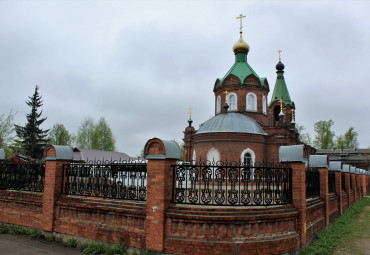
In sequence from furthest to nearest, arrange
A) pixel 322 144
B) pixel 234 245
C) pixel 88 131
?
pixel 322 144 < pixel 88 131 < pixel 234 245

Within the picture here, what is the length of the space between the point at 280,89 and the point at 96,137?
2381 cm

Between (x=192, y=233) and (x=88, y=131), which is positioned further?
(x=88, y=131)

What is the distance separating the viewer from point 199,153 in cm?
1980

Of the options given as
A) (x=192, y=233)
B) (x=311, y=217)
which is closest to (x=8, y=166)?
(x=192, y=233)

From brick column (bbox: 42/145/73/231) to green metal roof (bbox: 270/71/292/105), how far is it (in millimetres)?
24272

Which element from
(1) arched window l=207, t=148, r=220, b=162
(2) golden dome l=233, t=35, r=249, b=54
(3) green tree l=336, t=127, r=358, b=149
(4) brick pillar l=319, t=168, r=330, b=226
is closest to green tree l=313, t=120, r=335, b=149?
(3) green tree l=336, t=127, r=358, b=149

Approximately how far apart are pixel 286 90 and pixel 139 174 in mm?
26276

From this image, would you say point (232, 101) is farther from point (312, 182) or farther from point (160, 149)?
point (160, 149)

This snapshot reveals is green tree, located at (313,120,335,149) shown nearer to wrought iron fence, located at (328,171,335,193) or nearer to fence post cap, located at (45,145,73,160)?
wrought iron fence, located at (328,171,335,193)

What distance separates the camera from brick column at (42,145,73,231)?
704cm

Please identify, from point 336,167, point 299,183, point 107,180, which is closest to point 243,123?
point 336,167

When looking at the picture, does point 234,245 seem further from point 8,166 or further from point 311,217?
point 8,166

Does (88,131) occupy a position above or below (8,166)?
above

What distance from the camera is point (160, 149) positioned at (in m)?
5.77
